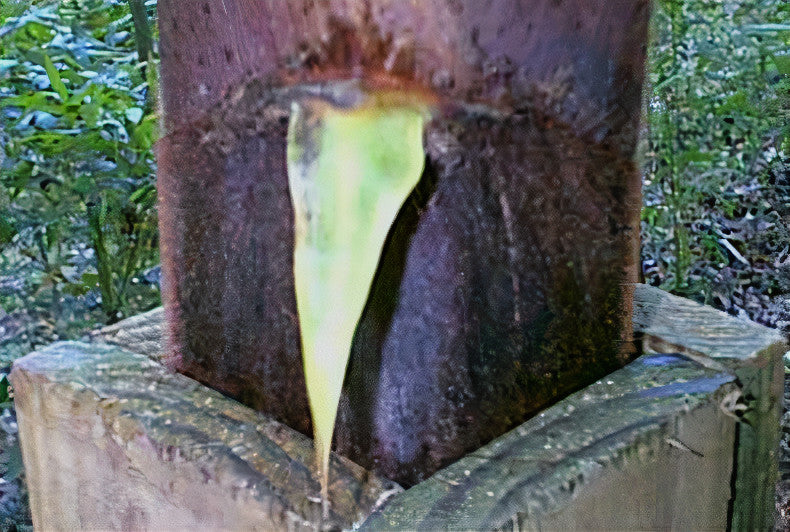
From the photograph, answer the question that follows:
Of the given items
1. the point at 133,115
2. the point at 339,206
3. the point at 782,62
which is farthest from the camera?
the point at 782,62

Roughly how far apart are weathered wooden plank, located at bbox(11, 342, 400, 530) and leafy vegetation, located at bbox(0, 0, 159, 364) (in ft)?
3.81

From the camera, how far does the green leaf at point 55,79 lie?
202cm

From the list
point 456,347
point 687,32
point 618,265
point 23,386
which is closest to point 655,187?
point 687,32

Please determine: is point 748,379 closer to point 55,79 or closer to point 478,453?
point 478,453

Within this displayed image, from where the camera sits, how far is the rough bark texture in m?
0.72

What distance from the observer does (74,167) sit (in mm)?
2311

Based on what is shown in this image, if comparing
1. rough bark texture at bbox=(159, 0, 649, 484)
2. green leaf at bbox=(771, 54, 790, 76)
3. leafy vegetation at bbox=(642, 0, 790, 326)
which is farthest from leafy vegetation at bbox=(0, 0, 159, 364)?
green leaf at bbox=(771, 54, 790, 76)

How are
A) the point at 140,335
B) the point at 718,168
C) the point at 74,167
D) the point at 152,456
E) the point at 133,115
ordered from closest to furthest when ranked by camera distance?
1. the point at 152,456
2. the point at 140,335
3. the point at 133,115
4. the point at 74,167
5. the point at 718,168

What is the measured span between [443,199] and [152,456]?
1.83 feet

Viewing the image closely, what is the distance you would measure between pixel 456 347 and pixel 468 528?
215mm

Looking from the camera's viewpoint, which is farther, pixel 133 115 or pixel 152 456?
pixel 133 115

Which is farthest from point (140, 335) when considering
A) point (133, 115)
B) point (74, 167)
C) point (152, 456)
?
point (74, 167)

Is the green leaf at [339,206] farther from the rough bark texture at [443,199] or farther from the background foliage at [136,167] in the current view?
the background foliage at [136,167]

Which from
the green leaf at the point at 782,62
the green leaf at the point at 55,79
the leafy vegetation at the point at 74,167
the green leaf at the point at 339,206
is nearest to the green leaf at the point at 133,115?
the leafy vegetation at the point at 74,167
